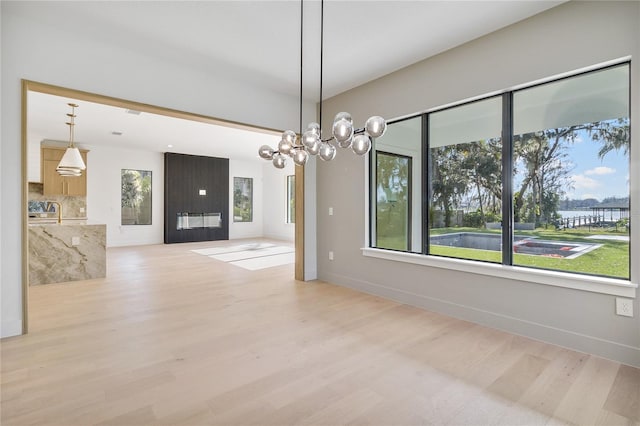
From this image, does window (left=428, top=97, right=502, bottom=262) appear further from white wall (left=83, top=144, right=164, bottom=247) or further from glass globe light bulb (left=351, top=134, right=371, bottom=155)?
white wall (left=83, top=144, right=164, bottom=247)

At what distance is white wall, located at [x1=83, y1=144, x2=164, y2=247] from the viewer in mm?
8555

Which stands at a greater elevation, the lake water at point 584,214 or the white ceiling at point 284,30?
the white ceiling at point 284,30

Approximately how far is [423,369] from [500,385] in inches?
18.8

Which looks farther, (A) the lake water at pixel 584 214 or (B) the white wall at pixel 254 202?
(B) the white wall at pixel 254 202

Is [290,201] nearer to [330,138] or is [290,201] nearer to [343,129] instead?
[330,138]

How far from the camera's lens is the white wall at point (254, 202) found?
1103cm

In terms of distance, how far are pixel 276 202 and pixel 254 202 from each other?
98cm

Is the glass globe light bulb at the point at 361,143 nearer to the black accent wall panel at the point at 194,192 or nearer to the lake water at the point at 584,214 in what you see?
the lake water at the point at 584,214

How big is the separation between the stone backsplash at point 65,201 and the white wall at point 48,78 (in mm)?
6208

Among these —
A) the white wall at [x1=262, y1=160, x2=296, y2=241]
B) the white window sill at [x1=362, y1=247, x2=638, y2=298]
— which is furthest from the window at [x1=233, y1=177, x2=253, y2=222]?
the white window sill at [x1=362, y1=247, x2=638, y2=298]

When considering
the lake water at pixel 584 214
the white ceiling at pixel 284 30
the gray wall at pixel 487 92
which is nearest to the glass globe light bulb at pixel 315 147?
the white ceiling at pixel 284 30

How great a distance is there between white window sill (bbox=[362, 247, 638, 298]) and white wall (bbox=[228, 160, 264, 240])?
821cm

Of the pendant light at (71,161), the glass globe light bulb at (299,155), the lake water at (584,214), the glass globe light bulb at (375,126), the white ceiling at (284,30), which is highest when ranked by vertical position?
the white ceiling at (284,30)

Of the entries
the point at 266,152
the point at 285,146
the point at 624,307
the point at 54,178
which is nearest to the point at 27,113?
the point at 266,152
